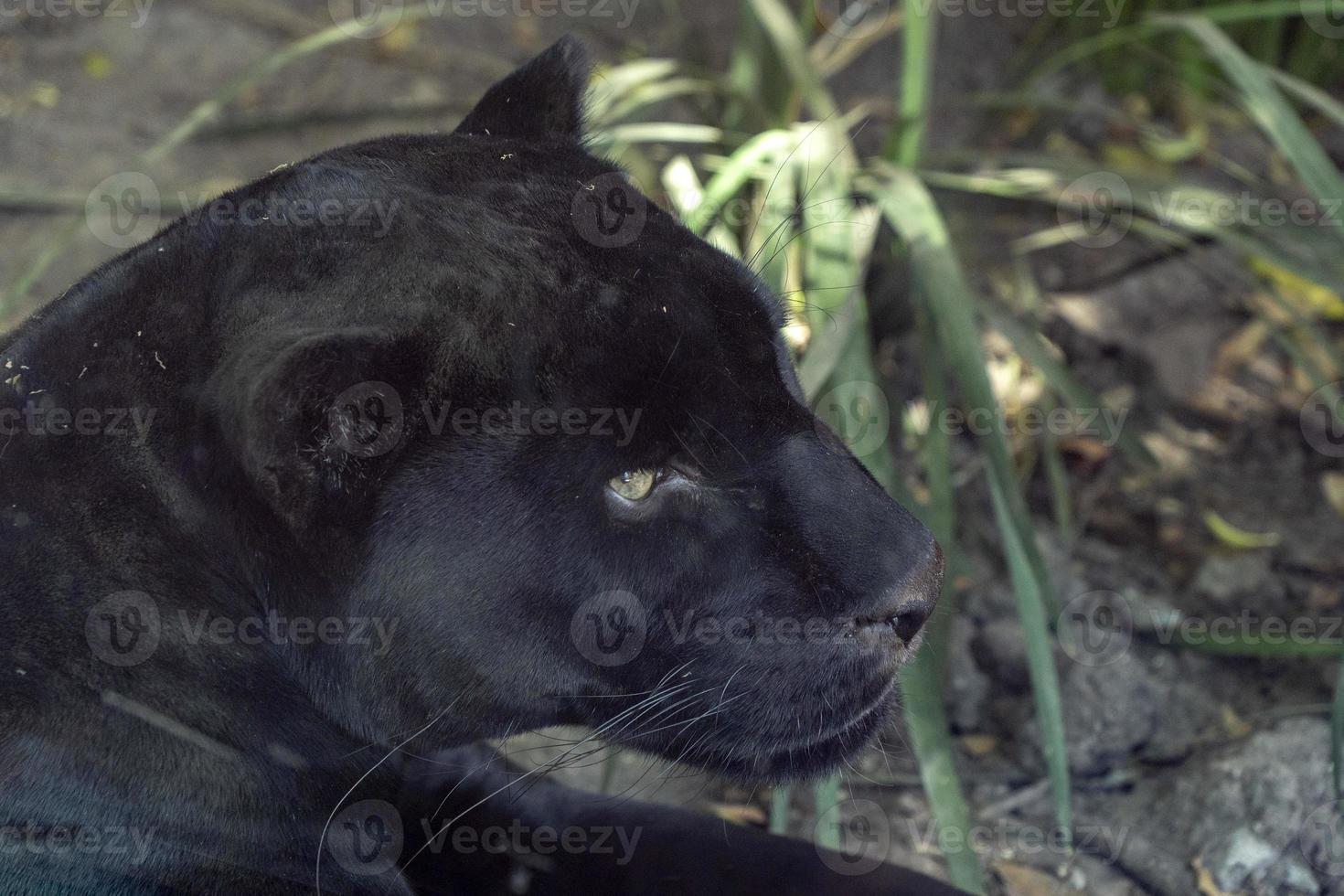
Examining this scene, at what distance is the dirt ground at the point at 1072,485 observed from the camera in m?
2.51

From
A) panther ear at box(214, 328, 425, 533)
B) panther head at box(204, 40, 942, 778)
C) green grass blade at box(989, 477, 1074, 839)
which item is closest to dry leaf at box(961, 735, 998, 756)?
green grass blade at box(989, 477, 1074, 839)

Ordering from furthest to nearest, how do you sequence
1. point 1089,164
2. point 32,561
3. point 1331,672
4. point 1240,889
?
point 1089,164
point 1331,672
point 1240,889
point 32,561

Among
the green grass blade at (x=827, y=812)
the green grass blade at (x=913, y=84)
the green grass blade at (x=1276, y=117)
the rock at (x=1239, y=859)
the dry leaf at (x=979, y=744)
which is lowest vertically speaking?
the rock at (x=1239, y=859)

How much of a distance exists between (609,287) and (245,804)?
791 millimetres

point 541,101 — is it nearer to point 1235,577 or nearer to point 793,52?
point 793,52

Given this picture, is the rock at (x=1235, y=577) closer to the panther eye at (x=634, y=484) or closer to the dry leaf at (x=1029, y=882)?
the dry leaf at (x=1029, y=882)

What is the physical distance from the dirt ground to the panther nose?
21.8 inches

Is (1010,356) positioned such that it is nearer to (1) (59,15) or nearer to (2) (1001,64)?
(2) (1001,64)

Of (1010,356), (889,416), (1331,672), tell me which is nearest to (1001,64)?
(1010,356)

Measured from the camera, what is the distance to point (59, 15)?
4.84 m

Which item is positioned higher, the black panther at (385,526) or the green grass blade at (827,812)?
the black panther at (385,526)

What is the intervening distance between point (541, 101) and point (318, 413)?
2.90ft

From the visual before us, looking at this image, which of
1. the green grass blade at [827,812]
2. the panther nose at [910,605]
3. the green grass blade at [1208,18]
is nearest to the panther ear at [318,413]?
the panther nose at [910,605]

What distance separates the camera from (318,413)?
1394mm
